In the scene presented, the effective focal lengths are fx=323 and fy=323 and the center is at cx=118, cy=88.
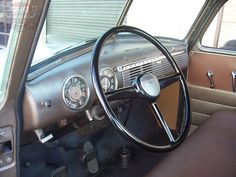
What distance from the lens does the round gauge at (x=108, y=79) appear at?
158 centimetres

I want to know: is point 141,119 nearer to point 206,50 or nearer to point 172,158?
point 206,50

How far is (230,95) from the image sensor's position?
2.39 metres

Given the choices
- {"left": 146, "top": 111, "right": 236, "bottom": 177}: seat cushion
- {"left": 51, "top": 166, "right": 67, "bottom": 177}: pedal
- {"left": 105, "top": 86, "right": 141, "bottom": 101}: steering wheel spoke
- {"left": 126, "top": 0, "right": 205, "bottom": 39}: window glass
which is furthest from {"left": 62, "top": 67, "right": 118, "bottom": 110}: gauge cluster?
{"left": 126, "top": 0, "right": 205, "bottom": 39}: window glass

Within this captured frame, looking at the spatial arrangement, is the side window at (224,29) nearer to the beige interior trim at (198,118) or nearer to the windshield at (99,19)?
the windshield at (99,19)

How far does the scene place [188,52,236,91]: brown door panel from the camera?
7.88ft

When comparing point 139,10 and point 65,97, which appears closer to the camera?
point 65,97

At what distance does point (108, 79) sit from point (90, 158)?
70cm

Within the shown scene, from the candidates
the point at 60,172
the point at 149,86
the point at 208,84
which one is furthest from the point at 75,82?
the point at 208,84

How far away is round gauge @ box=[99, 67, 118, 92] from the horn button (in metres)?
0.20

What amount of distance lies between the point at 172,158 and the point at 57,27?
918 mm

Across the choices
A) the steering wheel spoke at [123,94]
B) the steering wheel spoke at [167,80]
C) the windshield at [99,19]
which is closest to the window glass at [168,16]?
the windshield at [99,19]

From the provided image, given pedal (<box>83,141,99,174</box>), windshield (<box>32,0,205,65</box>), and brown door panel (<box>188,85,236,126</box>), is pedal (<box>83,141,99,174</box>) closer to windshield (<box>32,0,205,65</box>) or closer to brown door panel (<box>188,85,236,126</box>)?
windshield (<box>32,0,205,65</box>)

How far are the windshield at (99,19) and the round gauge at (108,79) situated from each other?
0.25 m

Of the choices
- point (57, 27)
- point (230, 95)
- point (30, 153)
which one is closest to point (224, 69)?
point (230, 95)
